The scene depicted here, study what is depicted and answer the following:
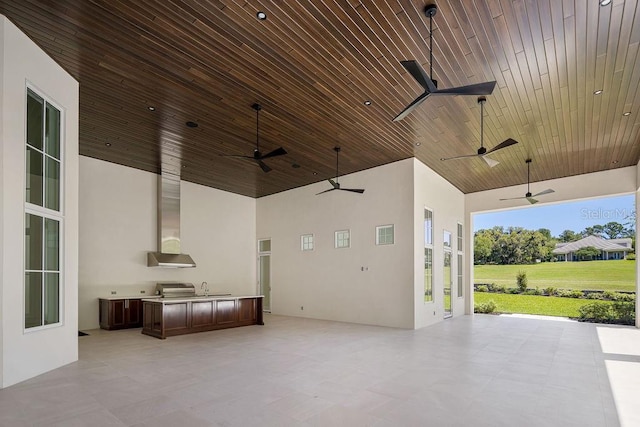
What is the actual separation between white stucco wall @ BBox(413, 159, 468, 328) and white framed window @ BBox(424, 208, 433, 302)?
136 millimetres

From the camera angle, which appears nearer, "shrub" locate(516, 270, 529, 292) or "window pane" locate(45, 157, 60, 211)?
"window pane" locate(45, 157, 60, 211)

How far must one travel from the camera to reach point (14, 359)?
423 cm

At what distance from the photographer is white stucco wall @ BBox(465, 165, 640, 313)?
30.2 feet

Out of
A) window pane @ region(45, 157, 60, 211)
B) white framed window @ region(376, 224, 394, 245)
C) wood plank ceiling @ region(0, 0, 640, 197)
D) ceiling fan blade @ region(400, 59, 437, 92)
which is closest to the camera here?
ceiling fan blade @ region(400, 59, 437, 92)

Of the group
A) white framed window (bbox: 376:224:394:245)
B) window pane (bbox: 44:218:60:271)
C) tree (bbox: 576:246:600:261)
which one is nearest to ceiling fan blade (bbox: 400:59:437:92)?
window pane (bbox: 44:218:60:271)

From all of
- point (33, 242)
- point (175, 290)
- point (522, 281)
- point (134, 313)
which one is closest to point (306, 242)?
point (175, 290)

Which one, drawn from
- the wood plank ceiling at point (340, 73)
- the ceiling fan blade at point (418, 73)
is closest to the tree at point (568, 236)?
the wood plank ceiling at point (340, 73)

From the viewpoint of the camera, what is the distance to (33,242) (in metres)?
4.63

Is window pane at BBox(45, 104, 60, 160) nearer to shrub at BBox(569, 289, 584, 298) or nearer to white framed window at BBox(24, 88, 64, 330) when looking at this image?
white framed window at BBox(24, 88, 64, 330)

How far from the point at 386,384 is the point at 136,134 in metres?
6.22

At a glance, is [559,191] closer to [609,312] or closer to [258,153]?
[609,312]

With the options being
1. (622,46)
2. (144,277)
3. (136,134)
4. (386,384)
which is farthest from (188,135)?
(622,46)

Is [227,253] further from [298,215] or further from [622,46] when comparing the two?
[622,46]

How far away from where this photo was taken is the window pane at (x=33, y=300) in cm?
447
